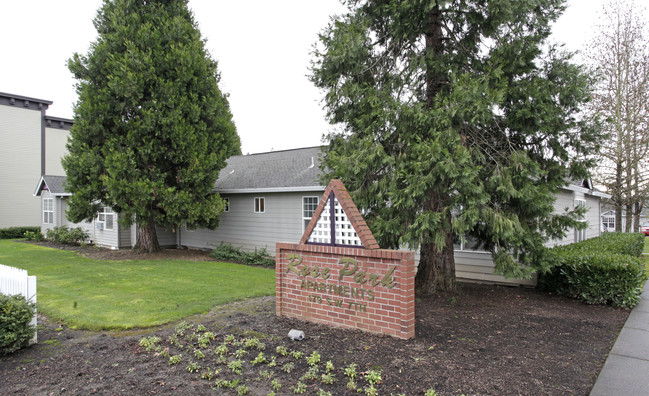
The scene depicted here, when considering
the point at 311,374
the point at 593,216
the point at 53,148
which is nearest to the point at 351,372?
the point at 311,374

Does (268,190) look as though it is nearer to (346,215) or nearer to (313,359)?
(346,215)

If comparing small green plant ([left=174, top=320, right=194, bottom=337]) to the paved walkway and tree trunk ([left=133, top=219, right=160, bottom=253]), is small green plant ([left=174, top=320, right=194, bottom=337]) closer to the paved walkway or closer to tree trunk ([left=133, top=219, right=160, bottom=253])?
the paved walkway

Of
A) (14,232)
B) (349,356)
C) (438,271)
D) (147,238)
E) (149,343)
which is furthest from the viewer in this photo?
(14,232)

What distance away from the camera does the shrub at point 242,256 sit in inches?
564

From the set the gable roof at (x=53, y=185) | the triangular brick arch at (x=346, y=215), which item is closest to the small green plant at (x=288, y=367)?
the triangular brick arch at (x=346, y=215)

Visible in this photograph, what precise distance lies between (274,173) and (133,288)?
7.86 m

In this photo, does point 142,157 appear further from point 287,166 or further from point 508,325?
point 508,325

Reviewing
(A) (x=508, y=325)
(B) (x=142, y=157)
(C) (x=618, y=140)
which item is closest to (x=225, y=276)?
(B) (x=142, y=157)

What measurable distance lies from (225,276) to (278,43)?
707 centimetres

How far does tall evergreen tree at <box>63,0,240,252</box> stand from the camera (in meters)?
13.5

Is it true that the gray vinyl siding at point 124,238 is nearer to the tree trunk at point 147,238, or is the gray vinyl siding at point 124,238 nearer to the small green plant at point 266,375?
the tree trunk at point 147,238

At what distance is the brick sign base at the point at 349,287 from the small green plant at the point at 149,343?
6.62ft

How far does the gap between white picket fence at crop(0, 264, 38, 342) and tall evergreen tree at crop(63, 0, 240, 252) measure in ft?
25.3

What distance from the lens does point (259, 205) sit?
15648 mm
